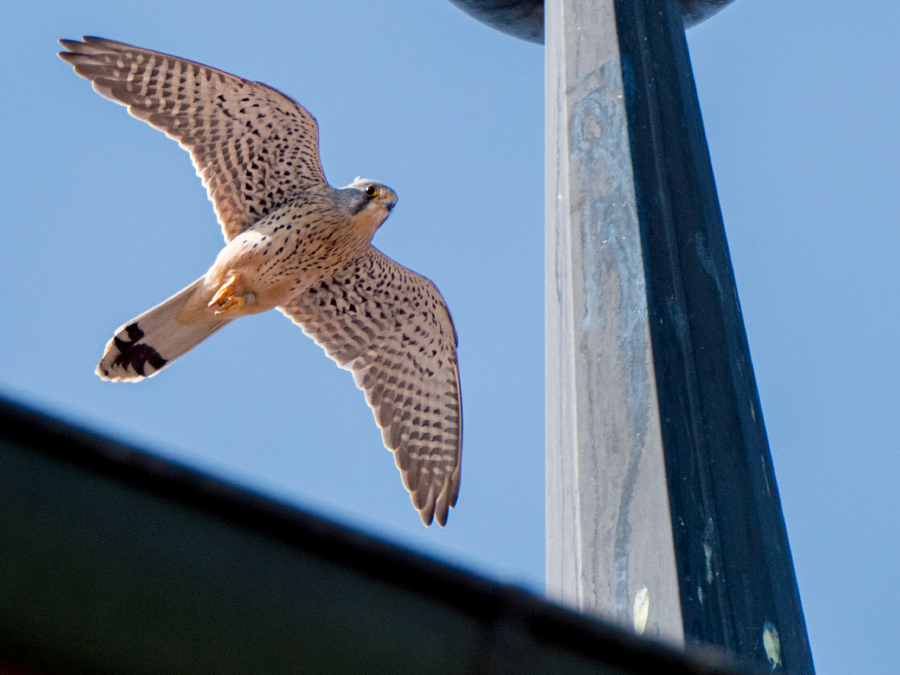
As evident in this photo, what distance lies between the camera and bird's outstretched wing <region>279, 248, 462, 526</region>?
17.6 ft

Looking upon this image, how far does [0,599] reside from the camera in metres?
0.71

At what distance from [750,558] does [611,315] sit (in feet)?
1.86

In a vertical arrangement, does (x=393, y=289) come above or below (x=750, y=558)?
above

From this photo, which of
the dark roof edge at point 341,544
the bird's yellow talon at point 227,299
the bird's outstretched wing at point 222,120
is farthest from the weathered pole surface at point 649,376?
the bird's outstretched wing at point 222,120

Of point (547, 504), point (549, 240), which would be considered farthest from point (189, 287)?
point (547, 504)

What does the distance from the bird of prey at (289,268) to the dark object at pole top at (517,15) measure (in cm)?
117

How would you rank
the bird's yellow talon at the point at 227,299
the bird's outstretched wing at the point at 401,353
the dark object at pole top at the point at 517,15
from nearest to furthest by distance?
the dark object at pole top at the point at 517,15, the bird's yellow talon at the point at 227,299, the bird's outstretched wing at the point at 401,353

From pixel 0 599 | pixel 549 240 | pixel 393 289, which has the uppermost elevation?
pixel 393 289

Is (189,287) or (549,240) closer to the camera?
(549,240)

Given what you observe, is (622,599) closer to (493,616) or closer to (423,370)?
A: (493,616)

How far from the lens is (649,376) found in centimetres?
208

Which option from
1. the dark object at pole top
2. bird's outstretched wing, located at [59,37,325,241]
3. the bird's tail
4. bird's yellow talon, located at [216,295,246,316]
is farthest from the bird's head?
the dark object at pole top

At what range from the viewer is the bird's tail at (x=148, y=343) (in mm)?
4762

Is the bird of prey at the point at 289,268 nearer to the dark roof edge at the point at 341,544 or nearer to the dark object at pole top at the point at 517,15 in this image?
the dark object at pole top at the point at 517,15
